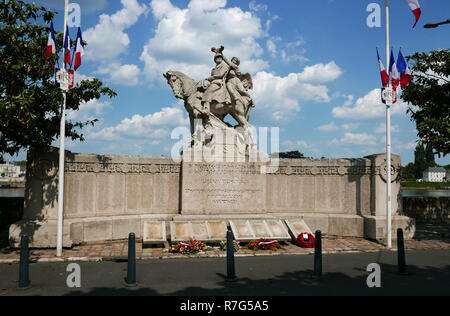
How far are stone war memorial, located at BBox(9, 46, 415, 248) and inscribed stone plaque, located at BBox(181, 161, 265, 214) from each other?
0.11ft

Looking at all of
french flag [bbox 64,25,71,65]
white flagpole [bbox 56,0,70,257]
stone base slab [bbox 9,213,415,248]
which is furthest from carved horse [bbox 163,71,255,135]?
white flagpole [bbox 56,0,70,257]

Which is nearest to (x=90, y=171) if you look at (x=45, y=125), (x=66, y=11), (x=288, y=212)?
(x=45, y=125)

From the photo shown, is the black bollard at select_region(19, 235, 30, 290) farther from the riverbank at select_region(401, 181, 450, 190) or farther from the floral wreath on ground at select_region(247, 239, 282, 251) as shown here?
the riverbank at select_region(401, 181, 450, 190)

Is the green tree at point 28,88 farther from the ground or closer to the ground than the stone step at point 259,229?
farther from the ground

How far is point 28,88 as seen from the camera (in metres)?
8.62

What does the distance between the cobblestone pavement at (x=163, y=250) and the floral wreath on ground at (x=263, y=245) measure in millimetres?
179

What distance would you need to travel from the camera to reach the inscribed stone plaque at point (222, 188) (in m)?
11.6

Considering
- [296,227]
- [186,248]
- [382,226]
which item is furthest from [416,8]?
[186,248]

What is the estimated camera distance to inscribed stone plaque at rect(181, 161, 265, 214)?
11562 mm

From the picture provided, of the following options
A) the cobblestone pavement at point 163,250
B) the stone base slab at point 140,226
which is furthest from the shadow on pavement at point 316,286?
the stone base slab at point 140,226

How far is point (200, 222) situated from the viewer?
35.9 ft

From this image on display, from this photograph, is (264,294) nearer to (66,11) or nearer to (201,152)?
(201,152)

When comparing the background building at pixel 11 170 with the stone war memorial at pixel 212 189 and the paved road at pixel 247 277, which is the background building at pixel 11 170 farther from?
the paved road at pixel 247 277

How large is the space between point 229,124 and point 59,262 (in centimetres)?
735
